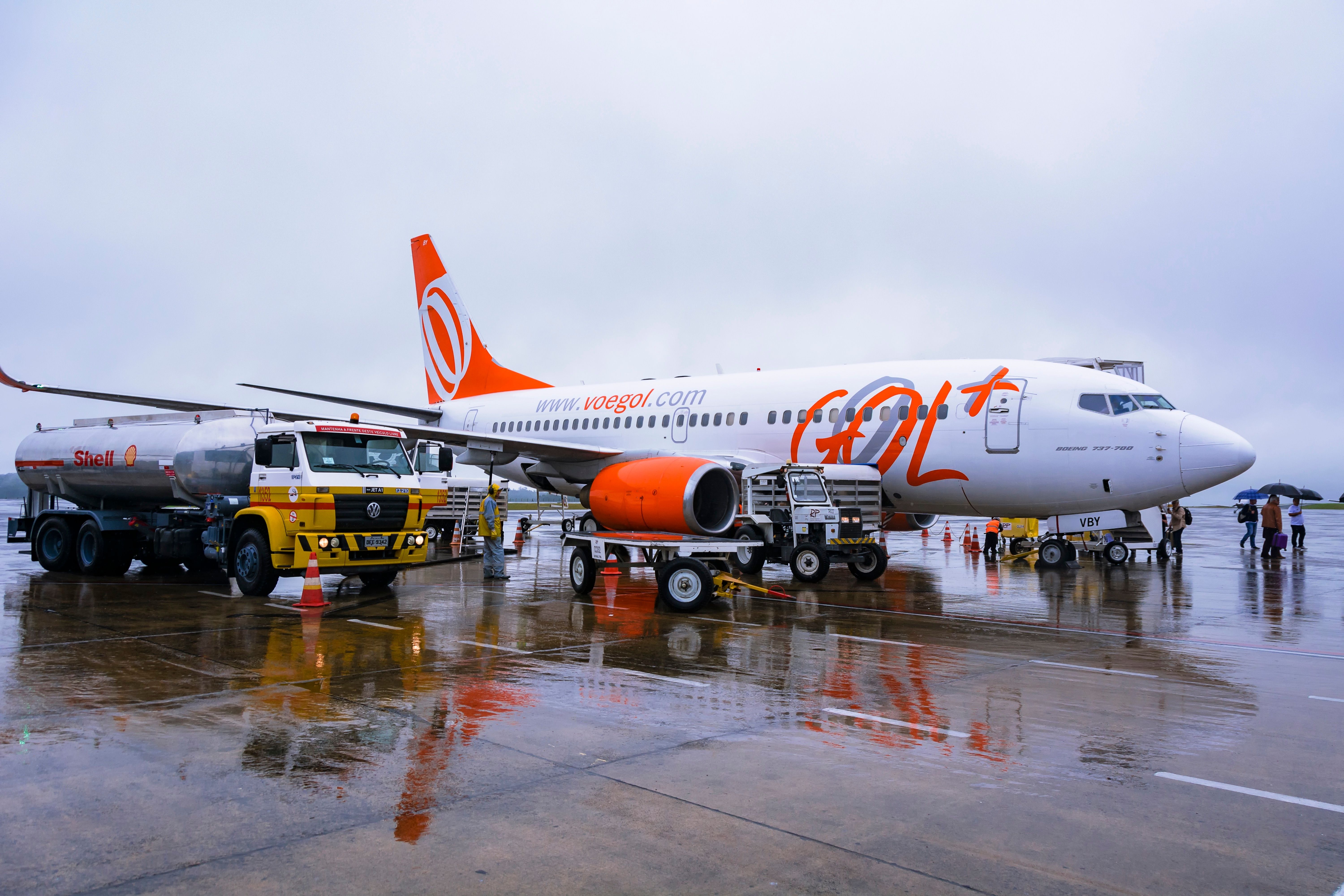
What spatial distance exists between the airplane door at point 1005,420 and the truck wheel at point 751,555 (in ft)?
13.1

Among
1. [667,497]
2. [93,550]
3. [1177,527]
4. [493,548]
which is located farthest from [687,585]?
[1177,527]

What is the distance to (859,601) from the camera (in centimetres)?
1359

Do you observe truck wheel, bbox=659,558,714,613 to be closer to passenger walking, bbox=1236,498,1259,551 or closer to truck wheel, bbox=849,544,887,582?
truck wheel, bbox=849,544,887,582

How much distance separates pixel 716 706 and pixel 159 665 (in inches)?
195

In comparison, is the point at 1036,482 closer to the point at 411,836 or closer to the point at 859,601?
the point at 859,601

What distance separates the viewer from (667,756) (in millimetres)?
5586

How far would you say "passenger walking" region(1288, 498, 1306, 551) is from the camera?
25.4 meters

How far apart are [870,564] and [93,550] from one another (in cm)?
1335

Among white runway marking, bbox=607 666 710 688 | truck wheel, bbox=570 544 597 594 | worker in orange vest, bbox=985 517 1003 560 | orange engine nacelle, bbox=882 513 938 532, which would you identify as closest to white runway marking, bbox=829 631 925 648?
white runway marking, bbox=607 666 710 688

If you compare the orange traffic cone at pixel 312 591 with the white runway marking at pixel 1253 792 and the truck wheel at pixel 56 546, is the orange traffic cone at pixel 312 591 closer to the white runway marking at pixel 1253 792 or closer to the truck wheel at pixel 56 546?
the truck wheel at pixel 56 546

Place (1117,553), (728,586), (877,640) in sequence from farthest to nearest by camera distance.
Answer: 1. (1117,553)
2. (728,586)
3. (877,640)

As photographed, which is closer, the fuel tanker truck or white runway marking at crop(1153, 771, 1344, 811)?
white runway marking at crop(1153, 771, 1344, 811)

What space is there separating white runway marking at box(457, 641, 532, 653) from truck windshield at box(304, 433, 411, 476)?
4.76 meters

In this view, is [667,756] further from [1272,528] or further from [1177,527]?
[1272,528]
